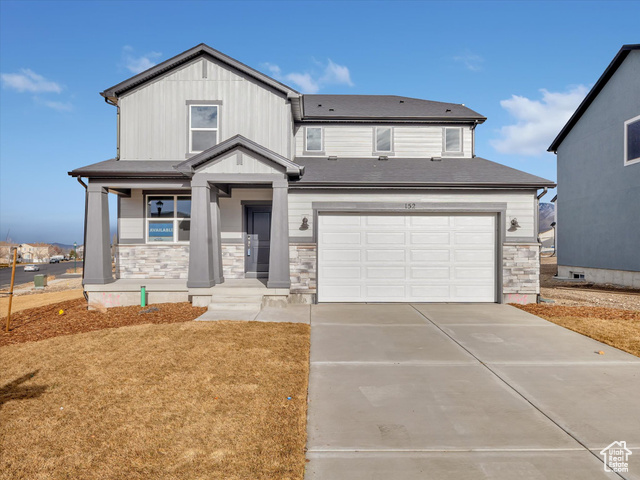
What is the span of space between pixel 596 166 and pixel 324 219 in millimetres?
13134

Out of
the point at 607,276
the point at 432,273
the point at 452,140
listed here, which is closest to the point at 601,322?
the point at 432,273

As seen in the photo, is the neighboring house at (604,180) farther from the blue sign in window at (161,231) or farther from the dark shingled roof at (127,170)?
the blue sign in window at (161,231)

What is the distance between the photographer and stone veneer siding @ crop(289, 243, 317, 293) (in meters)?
11.2

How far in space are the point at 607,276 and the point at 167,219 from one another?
57.1 ft

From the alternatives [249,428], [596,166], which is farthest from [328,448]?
[596,166]

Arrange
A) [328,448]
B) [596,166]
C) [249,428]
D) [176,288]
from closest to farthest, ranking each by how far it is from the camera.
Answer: [328,448] → [249,428] → [176,288] → [596,166]

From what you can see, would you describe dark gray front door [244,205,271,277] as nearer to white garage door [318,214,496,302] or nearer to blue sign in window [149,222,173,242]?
white garage door [318,214,496,302]

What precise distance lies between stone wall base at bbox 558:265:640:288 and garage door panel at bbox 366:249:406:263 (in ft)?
32.5

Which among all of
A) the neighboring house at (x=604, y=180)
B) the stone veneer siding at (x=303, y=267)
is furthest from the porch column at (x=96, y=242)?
the neighboring house at (x=604, y=180)

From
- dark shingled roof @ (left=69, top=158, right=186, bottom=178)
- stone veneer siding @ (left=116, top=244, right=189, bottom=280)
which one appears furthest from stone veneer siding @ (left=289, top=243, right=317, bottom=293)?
dark shingled roof @ (left=69, top=158, right=186, bottom=178)

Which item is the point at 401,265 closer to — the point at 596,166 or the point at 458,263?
the point at 458,263

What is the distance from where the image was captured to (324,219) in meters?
11.5

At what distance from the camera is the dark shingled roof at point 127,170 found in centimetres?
1081

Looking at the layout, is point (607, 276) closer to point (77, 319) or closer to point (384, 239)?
point (384, 239)
